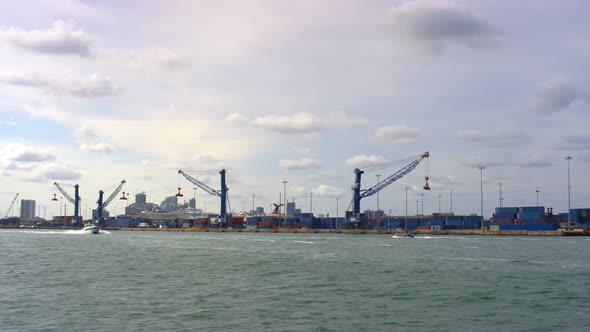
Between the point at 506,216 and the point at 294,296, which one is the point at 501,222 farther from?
the point at 294,296

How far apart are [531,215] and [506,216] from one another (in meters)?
10.3

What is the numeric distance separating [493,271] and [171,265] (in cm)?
3309

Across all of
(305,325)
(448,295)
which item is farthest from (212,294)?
(448,295)

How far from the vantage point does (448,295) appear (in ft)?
123

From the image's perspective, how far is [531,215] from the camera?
616 ft

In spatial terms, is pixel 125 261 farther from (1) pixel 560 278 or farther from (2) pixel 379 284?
(1) pixel 560 278

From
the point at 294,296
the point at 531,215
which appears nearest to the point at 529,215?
the point at 531,215

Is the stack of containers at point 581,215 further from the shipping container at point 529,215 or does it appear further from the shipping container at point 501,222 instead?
the shipping container at point 501,222

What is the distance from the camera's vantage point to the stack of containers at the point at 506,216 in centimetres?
19312

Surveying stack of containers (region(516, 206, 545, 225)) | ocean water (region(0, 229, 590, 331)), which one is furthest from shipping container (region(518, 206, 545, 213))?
ocean water (region(0, 229, 590, 331))

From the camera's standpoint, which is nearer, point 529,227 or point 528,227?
point 529,227

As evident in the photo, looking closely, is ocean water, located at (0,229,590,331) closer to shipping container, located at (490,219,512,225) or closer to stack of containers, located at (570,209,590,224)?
stack of containers, located at (570,209,590,224)

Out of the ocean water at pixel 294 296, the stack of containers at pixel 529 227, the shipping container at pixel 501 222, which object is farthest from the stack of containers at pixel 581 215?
the ocean water at pixel 294 296

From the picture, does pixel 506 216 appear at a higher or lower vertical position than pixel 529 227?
higher
